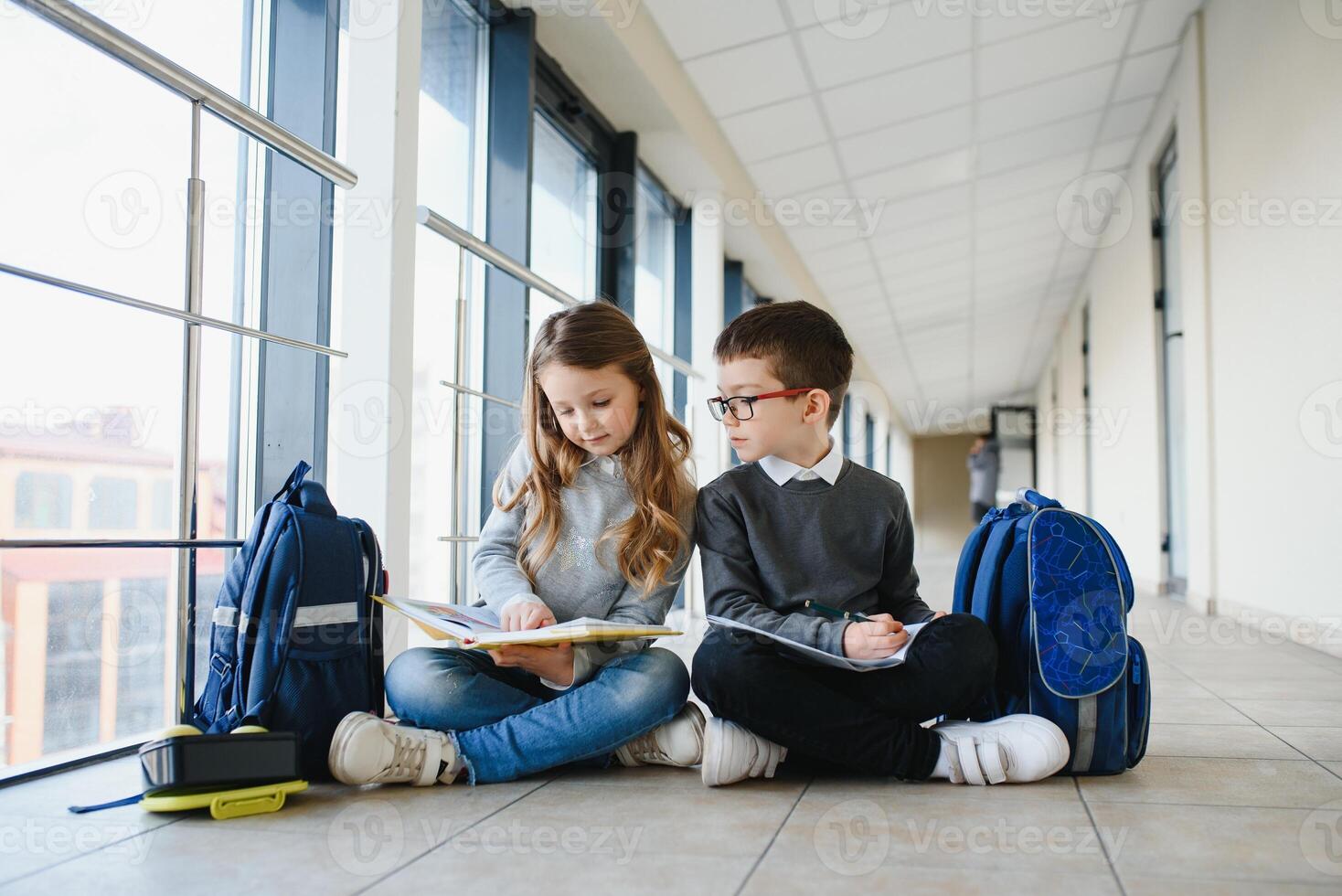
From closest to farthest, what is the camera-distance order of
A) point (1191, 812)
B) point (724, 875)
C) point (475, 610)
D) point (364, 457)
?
1. point (724, 875)
2. point (1191, 812)
3. point (475, 610)
4. point (364, 457)

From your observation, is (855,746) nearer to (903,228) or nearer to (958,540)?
(903,228)

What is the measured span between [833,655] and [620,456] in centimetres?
40

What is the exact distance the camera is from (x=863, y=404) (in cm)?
995

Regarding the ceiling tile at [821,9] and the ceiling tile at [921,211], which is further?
the ceiling tile at [921,211]

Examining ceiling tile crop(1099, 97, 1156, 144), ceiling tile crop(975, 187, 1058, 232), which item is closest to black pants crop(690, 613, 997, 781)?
ceiling tile crop(1099, 97, 1156, 144)

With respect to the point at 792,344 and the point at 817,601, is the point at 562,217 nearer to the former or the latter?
the point at 792,344

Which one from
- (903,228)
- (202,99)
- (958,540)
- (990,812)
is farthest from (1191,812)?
(958,540)

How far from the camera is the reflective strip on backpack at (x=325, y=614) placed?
118 cm

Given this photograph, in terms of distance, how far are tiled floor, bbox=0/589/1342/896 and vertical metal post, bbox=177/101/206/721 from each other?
175 millimetres

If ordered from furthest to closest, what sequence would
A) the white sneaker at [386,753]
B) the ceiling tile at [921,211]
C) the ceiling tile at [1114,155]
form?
the ceiling tile at [1114,155]
the ceiling tile at [921,211]
the white sneaker at [386,753]

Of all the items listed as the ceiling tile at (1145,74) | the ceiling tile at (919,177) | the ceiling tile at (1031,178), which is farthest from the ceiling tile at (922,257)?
the ceiling tile at (1145,74)

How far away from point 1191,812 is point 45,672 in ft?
4.15

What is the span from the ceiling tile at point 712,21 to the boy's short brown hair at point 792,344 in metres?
1.85

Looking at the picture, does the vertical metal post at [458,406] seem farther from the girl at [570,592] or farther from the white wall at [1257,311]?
the white wall at [1257,311]
